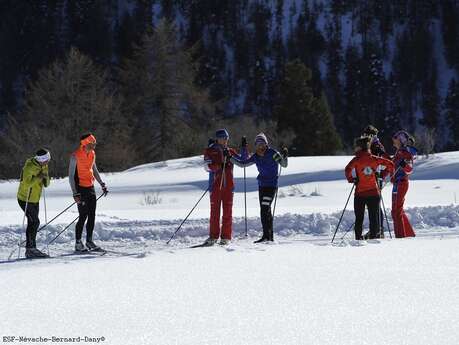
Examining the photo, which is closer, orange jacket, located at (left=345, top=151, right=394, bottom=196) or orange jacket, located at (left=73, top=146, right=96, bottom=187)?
orange jacket, located at (left=345, top=151, right=394, bottom=196)

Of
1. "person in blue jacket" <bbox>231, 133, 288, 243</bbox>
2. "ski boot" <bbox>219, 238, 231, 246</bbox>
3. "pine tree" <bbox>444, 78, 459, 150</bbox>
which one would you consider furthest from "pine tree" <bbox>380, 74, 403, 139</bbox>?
"ski boot" <bbox>219, 238, 231, 246</bbox>

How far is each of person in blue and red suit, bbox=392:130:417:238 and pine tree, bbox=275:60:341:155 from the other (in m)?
34.9

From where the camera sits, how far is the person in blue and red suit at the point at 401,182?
10.5m

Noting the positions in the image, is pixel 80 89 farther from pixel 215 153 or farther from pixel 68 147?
pixel 215 153

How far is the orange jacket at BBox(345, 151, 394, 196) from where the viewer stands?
984 cm

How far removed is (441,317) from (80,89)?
36825mm

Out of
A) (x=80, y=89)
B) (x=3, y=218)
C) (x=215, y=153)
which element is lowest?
(x=3, y=218)

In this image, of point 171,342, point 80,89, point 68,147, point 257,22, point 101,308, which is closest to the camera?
point 171,342

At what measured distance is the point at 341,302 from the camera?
5074 millimetres

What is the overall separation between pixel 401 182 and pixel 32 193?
225 inches

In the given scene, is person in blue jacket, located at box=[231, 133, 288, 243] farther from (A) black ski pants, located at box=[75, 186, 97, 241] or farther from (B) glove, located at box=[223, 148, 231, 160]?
(A) black ski pants, located at box=[75, 186, 97, 241]

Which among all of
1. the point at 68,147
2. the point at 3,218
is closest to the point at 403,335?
the point at 3,218

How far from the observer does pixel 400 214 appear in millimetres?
10469

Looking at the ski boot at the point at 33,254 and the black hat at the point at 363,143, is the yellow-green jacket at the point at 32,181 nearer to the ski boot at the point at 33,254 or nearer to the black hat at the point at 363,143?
the ski boot at the point at 33,254
